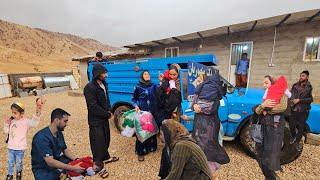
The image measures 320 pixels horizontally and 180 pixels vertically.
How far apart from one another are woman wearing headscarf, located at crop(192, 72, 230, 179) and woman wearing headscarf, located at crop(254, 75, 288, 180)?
565 millimetres

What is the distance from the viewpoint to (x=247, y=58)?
9.60m

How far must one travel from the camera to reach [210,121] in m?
3.19

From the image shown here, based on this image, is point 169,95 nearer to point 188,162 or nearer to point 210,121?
point 210,121

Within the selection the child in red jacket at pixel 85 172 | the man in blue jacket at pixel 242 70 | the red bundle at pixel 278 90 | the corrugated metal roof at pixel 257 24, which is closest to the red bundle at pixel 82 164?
the child in red jacket at pixel 85 172

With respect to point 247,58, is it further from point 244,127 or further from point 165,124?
point 165,124

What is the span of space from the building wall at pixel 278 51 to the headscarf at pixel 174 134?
8.38m

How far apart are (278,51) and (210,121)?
7405 millimetres

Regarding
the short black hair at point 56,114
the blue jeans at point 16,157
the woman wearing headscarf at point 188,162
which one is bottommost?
the blue jeans at point 16,157

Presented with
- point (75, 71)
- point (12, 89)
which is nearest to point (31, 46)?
point (75, 71)

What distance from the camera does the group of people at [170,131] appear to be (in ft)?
6.85

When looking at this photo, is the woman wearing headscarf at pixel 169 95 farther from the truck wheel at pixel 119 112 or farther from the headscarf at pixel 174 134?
the headscarf at pixel 174 134

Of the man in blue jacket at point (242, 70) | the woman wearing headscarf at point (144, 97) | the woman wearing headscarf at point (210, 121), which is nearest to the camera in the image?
the woman wearing headscarf at point (210, 121)

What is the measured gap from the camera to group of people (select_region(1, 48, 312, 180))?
2088 mm

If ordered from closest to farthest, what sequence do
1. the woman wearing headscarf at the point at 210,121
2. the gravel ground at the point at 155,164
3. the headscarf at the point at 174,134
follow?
the headscarf at the point at 174,134 → the woman wearing headscarf at the point at 210,121 → the gravel ground at the point at 155,164
